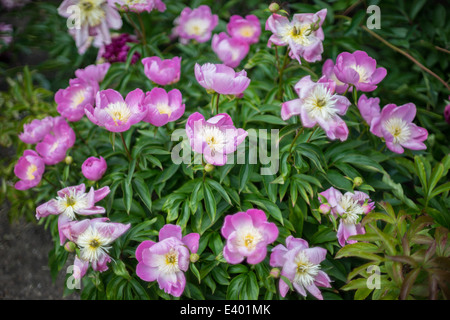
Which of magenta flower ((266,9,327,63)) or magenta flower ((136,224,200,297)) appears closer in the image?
magenta flower ((136,224,200,297))

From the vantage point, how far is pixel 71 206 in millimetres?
1040

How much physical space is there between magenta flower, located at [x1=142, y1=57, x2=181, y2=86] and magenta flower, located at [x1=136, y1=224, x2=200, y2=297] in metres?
0.45

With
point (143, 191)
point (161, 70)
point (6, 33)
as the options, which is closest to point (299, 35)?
point (161, 70)

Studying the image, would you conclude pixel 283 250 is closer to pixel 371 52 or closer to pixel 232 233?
pixel 232 233

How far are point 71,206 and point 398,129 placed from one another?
912 millimetres

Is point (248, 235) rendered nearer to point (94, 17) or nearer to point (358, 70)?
point (358, 70)

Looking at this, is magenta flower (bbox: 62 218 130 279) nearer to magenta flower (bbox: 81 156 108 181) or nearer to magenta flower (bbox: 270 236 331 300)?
magenta flower (bbox: 81 156 108 181)

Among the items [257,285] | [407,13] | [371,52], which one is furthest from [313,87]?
[407,13]

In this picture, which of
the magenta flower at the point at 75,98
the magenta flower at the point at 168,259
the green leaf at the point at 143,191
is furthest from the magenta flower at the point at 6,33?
the magenta flower at the point at 168,259

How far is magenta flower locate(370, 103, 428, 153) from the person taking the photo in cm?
112

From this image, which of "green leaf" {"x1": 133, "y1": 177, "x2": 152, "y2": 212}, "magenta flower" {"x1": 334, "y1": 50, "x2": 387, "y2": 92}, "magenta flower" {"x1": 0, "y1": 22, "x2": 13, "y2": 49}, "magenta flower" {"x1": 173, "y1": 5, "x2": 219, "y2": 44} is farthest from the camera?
"magenta flower" {"x1": 0, "y1": 22, "x2": 13, "y2": 49}

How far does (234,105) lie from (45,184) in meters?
0.70

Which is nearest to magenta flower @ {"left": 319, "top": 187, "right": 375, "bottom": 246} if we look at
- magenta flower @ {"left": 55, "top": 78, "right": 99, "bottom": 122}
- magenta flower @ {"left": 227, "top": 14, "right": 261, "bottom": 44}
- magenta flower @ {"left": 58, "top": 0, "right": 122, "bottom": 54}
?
magenta flower @ {"left": 227, "top": 14, "right": 261, "bottom": 44}

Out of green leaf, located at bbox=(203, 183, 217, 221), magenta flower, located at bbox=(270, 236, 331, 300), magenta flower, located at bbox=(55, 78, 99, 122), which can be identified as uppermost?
magenta flower, located at bbox=(55, 78, 99, 122)
